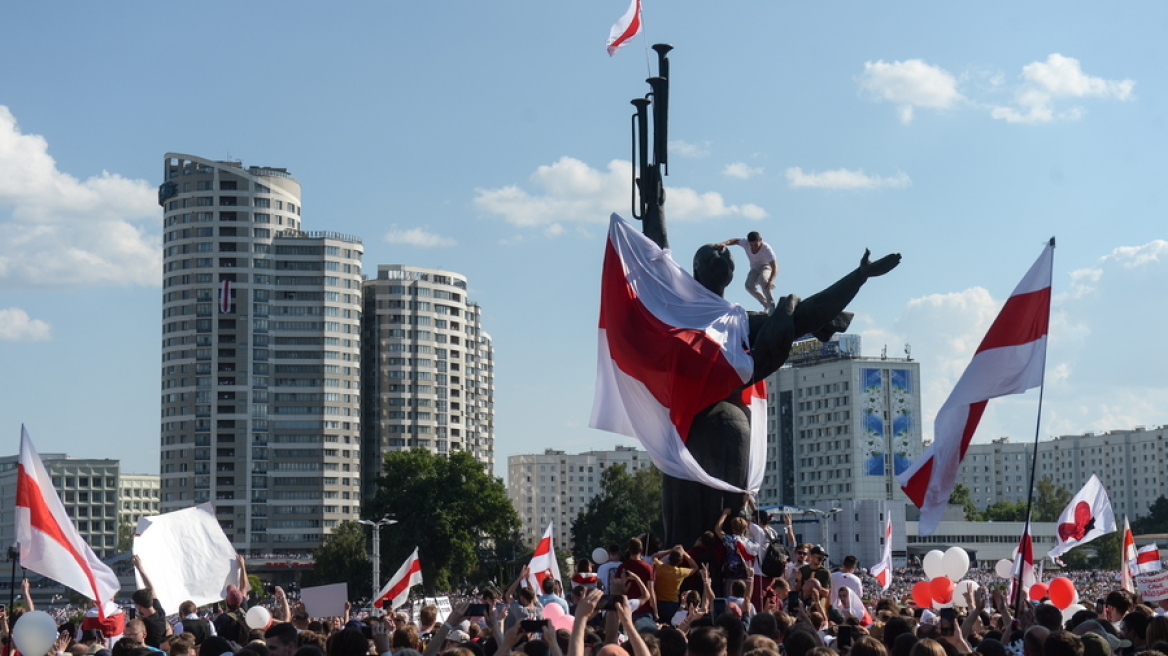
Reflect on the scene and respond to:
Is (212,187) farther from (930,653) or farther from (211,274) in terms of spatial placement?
(930,653)

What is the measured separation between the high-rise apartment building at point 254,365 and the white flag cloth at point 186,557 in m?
111

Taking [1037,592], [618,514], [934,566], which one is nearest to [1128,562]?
[1037,592]

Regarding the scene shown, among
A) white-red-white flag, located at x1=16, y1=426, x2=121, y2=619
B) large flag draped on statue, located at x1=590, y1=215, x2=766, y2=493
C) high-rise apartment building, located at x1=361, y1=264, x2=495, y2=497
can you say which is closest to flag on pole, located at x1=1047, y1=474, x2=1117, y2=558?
large flag draped on statue, located at x1=590, y1=215, x2=766, y2=493

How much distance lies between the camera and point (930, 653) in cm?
765

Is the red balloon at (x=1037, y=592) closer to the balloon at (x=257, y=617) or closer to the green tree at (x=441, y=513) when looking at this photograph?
the balloon at (x=257, y=617)

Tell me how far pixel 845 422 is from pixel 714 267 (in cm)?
13667

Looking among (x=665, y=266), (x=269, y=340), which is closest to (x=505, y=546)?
(x=269, y=340)

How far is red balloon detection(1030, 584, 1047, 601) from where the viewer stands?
61.1 feet

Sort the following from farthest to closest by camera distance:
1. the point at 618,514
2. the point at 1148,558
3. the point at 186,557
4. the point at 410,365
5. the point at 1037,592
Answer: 1. the point at 410,365
2. the point at 618,514
3. the point at 1148,558
4. the point at 1037,592
5. the point at 186,557

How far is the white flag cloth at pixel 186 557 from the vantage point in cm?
1557

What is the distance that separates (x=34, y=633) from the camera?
10.4 m

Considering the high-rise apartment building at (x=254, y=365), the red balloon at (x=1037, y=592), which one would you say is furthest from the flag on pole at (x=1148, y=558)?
the high-rise apartment building at (x=254, y=365)

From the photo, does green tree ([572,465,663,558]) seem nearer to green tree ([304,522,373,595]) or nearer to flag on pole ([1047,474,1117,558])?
green tree ([304,522,373,595])

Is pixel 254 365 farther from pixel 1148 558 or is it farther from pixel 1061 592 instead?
pixel 1061 592
